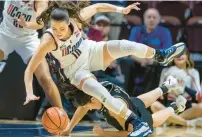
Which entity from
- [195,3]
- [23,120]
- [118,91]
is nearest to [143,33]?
[195,3]

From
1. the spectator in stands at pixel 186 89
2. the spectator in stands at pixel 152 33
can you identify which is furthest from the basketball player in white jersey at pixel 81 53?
the spectator in stands at pixel 152 33

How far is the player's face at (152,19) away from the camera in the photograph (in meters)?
7.96

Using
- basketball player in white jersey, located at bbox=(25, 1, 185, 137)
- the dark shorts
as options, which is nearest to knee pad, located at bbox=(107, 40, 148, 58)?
basketball player in white jersey, located at bbox=(25, 1, 185, 137)

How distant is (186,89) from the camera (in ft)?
24.1

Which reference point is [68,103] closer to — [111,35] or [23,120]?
[23,120]

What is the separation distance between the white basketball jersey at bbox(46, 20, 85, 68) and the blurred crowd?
81.7 inches

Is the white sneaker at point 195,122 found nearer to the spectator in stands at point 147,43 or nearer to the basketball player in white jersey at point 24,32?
the spectator in stands at point 147,43

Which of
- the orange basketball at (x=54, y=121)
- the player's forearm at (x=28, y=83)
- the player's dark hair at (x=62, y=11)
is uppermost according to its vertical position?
the player's dark hair at (x=62, y=11)

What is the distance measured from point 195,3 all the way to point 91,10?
371 centimetres

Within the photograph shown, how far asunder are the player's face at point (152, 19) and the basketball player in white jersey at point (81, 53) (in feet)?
8.87

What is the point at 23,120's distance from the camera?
754 centimetres

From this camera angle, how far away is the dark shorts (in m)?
5.12

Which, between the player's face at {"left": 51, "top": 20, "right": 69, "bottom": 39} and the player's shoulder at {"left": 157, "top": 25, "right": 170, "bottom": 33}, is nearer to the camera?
the player's face at {"left": 51, "top": 20, "right": 69, "bottom": 39}

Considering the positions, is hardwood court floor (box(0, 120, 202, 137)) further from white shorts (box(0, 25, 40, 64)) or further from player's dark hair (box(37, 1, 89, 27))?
player's dark hair (box(37, 1, 89, 27))
